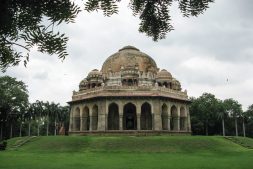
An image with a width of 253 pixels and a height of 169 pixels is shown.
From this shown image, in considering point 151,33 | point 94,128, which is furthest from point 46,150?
point 151,33

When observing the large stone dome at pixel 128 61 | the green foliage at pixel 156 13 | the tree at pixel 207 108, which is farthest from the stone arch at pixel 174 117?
the green foliage at pixel 156 13

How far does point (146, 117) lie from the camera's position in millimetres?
39000

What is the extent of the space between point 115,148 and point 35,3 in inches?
970

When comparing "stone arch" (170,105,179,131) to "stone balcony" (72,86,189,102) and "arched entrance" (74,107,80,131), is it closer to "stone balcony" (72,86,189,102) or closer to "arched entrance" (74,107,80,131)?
"stone balcony" (72,86,189,102)

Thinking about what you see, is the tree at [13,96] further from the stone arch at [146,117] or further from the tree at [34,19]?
the tree at [34,19]

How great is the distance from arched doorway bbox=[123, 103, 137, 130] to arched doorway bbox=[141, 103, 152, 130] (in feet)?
3.39

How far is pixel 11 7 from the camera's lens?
224 centimetres

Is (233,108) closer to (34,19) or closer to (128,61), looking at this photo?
(128,61)

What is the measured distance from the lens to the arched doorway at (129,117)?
3862 centimetres

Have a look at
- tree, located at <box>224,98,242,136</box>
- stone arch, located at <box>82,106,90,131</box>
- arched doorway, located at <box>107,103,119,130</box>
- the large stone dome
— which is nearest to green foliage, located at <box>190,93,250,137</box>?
tree, located at <box>224,98,242,136</box>

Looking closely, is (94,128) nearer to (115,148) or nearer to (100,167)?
(115,148)

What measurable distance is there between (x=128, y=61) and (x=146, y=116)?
27.8 ft

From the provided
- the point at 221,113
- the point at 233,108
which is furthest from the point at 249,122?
the point at 221,113

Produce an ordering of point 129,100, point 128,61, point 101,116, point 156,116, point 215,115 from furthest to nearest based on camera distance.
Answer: point 215,115 < point 128,61 < point 129,100 < point 101,116 < point 156,116
